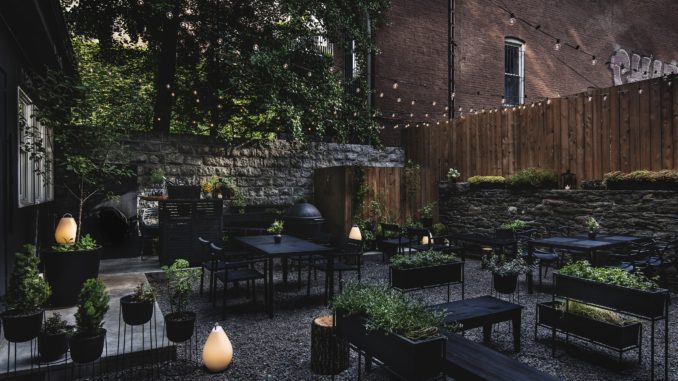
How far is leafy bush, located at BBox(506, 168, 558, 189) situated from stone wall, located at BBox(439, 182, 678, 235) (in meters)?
0.16

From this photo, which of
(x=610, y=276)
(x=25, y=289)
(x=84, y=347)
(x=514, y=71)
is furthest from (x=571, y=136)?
(x=25, y=289)

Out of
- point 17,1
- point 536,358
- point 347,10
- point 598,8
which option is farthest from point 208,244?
point 598,8

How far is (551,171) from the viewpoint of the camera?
30.0ft

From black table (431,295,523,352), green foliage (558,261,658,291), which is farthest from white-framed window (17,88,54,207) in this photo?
green foliage (558,261,658,291)

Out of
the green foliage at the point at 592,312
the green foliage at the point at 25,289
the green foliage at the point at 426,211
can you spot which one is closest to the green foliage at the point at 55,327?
the green foliage at the point at 25,289

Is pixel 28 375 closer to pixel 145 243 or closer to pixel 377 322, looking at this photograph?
pixel 377 322

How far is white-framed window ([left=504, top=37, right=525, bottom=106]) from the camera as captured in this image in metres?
15.7

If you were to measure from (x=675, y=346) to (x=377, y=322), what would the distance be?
380 centimetres

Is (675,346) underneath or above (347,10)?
underneath

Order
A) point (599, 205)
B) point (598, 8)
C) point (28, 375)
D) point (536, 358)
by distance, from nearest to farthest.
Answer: point (28, 375)
point (536, 358)
point (599, 205)
point (598, 8)

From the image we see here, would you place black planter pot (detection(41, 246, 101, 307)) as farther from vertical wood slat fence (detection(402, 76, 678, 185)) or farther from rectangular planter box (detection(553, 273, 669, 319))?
vertical wood slat fence (detection(402, 76, 678, 185))

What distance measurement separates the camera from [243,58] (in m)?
9.89

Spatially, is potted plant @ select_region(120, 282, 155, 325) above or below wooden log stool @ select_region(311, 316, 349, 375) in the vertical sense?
above

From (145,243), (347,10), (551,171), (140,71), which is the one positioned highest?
(347,10)
